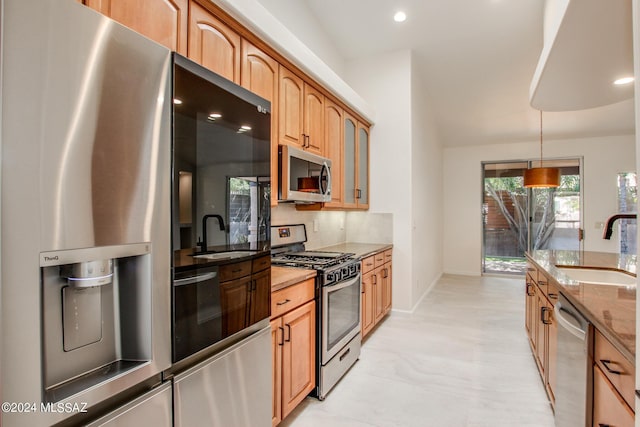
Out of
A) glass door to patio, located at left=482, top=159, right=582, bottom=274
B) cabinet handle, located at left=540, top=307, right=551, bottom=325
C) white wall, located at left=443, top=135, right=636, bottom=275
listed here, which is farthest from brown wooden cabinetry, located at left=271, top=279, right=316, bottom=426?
glass door to patio, located at left=482, top=159, right=582, bottom=274

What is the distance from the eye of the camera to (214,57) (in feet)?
5.72

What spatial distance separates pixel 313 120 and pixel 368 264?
1476 millimetres

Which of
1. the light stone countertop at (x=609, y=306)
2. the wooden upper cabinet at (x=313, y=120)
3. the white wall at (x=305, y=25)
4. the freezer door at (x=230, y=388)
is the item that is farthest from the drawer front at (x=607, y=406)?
the white wall at (x=305, y=25)

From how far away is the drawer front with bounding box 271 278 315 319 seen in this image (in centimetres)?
180

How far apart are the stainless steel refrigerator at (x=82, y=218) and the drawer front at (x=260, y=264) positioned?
1.60ft

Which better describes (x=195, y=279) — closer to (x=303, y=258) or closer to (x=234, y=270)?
(x=234, y=270)

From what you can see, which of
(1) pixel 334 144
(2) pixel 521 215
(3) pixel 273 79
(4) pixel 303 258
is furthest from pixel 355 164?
(2) pixel 521 215

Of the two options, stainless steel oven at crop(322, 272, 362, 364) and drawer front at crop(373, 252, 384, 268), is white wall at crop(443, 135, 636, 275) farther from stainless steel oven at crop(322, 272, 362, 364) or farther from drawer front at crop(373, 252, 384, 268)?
stainless steel oven at crop(322, 272, 362, 364)

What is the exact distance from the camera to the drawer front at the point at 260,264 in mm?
1530

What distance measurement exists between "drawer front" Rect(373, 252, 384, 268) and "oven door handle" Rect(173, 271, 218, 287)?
2.43m

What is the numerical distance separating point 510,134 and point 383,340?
506 cm

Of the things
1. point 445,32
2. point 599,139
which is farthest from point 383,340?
point 599,139

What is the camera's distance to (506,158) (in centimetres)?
670

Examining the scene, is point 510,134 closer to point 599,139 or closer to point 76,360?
point 599,139
